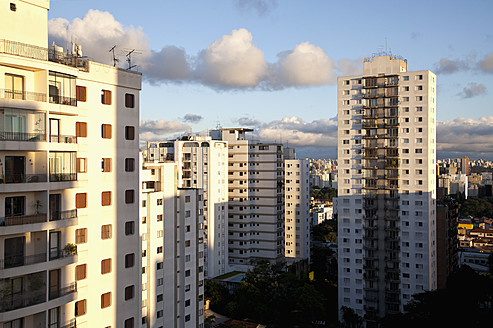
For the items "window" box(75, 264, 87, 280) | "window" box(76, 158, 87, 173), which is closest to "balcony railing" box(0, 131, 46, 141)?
"window" box(76, 158, 87, 173)

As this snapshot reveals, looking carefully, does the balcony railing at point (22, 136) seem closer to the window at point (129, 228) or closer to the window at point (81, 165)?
the window at point (81, 165)

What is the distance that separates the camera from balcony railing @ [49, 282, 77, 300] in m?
17.2

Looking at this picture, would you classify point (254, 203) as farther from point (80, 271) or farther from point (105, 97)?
point (80, 271)

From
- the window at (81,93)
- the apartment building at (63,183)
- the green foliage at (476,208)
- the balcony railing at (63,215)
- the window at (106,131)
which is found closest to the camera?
the apartment building at (63,183)

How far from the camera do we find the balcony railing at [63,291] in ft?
56.3

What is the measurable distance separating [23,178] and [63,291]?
15.6 ft

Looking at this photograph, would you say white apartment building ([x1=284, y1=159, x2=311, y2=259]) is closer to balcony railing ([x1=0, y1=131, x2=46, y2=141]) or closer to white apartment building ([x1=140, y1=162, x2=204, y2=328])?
white apartment building ([x1=140, y1=162, x2=204, y2=328])

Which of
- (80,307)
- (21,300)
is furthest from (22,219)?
(80,307)

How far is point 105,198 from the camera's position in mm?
20000

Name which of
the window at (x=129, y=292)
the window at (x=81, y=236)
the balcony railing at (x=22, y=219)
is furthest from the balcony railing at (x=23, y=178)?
the window at (x=129, y=292)

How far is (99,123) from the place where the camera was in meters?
19.9

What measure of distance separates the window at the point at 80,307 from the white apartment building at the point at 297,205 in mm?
60904

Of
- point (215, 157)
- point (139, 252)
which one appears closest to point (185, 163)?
point (215, 157)

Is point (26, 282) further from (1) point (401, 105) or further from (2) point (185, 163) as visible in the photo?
(2) point (185, 163)
